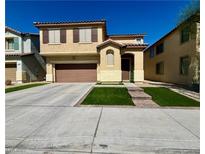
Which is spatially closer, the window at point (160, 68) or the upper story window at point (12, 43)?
the upper story window at point (12, 43)

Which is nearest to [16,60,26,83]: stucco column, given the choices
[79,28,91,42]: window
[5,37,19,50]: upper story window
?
[5,37,19,50]: upper story window

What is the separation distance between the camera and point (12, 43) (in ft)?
68.7

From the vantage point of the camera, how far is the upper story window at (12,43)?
20.6 m

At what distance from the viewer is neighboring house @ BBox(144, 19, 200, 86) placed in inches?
531

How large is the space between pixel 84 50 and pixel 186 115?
13858 mm

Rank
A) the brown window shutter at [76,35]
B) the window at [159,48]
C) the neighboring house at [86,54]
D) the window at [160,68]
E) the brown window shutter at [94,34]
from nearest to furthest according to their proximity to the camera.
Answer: the neighboring house at [86,54], the brown window shutter at [94,34], the brown window shutter at [76,35], the window at [159,48], the window at [160,68]

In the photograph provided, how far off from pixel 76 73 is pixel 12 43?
10.6 meters

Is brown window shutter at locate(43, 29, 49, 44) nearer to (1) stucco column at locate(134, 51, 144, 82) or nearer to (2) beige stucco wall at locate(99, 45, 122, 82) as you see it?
(2) beige stucco wall at locate(99, 45, 122, 82)

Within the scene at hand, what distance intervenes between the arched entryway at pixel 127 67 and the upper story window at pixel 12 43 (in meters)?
14.8


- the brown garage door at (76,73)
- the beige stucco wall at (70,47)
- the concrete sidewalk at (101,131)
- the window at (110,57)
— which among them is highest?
the beige stucco wall at (70,47)

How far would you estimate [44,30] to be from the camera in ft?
59.0

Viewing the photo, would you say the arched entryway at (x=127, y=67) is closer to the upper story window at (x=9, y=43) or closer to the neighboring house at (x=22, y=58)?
the neighboring house at (x=22, y=58)

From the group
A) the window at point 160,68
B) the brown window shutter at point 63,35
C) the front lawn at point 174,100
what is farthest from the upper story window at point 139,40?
the front lawn at point 174,100

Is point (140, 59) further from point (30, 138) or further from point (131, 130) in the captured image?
point (30, 138)
